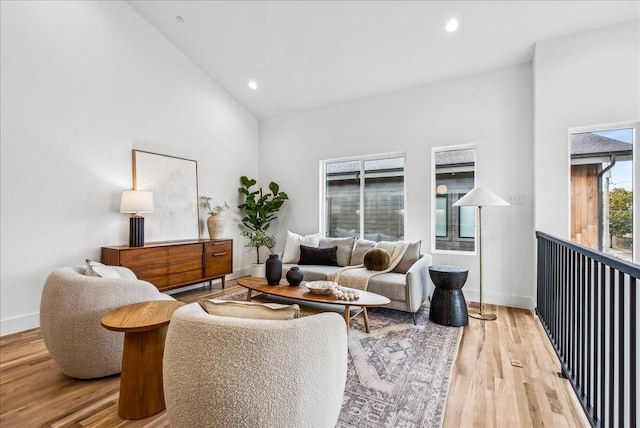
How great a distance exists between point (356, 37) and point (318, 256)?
2883 millimetres

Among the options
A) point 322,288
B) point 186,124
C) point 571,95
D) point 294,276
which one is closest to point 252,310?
point 322,288

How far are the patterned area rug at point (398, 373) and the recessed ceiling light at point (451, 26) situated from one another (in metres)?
3.22

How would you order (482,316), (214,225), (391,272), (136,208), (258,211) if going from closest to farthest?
1. (482,316)
2. (136,208)
3. (391,272)
4. (214,225)
5. (258,211)

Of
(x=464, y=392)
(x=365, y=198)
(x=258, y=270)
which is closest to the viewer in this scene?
(x=464, y=392)

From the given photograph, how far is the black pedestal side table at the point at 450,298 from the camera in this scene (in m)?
3.11

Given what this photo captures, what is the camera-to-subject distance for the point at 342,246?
14.4ft

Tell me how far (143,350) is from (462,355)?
2.36 meters

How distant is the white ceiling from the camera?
307 centimetres

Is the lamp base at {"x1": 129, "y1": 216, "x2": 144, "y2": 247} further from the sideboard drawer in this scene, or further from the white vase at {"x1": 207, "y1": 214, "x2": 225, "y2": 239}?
the white vase at {"x1": 207, "y1": 214, "x2": 225, "y2": 239}

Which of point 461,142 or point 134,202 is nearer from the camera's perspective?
point 134,202

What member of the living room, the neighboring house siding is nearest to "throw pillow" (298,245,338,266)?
the living room

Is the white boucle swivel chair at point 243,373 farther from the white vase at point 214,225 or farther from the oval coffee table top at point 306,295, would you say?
the white vase at point 214,225

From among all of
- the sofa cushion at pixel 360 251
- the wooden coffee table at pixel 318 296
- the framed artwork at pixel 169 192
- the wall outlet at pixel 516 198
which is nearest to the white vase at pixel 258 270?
the framed artwork at pixel 169 192

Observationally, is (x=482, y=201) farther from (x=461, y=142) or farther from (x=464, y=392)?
(x=464, y=392)
